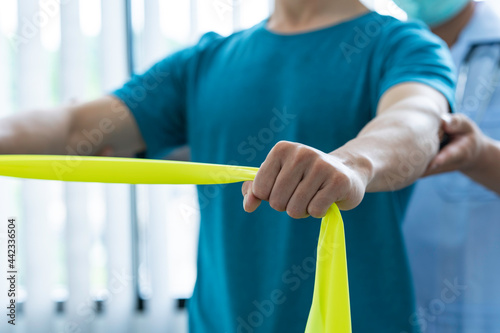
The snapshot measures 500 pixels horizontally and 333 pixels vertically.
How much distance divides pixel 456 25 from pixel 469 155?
1.08 feet

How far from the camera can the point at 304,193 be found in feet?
1.14

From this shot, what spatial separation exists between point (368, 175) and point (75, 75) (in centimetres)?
102

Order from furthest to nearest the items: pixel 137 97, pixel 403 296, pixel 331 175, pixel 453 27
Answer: pixel 453 27, pixel 137 97, pixel 403 296, pixel 331 175

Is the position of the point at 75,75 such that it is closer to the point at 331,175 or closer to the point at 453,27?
the point at 453,27

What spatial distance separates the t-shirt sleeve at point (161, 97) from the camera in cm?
70

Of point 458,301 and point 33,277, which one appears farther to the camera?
point 33,277

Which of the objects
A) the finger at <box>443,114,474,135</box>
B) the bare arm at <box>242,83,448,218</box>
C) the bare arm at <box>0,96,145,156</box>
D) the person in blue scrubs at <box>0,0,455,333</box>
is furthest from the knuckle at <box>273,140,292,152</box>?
the bare arm at <box>0,96,145,156</box>

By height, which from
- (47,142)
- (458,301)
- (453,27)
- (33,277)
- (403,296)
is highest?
(453,27)

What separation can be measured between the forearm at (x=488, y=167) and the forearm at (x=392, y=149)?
6.8 inches

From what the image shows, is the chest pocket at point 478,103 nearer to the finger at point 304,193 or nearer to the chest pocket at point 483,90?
the chest pocket at point 483,90

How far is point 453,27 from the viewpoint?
0.85 meters

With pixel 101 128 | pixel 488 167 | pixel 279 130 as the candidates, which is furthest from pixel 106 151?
pixel 488 167

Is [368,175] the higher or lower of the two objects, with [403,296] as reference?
higher

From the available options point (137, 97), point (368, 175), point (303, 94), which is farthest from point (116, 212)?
point (368, 175)
